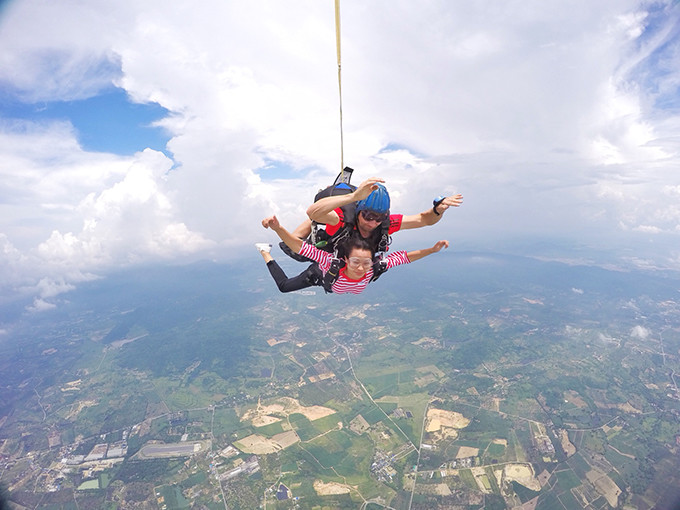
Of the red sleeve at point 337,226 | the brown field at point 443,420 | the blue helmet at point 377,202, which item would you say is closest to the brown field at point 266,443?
the brown field at point 443,420

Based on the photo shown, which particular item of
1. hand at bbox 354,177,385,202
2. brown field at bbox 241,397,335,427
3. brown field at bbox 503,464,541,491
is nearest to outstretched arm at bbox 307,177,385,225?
hand at bbox 354,177,385,202

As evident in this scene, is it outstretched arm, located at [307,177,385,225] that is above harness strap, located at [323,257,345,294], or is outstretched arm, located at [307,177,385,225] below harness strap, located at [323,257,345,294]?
above

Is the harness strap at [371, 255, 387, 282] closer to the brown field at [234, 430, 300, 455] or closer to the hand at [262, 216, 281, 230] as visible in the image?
the hand at [262, 216, 281, 230]

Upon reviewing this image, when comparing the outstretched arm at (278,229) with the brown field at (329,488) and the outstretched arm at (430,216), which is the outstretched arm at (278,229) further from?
the brown field at (329,488)

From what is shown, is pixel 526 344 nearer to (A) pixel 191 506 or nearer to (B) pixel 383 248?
(A) pixel 191 506

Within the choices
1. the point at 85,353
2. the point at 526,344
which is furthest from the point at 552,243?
the point at 85,353

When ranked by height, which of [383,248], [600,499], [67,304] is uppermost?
[383,248]
